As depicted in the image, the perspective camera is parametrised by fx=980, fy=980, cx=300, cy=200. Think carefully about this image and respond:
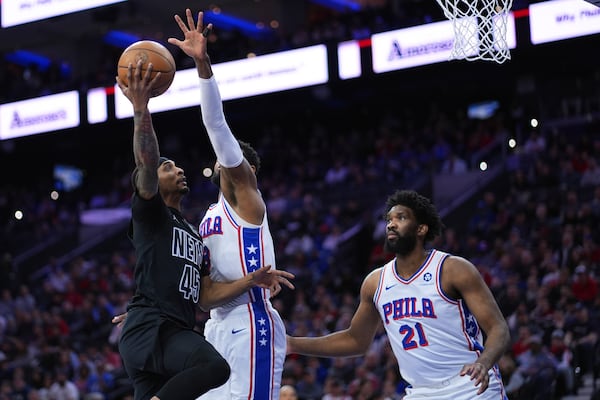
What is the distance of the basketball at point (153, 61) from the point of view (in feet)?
16.9

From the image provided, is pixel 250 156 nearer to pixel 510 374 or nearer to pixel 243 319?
pixel 243 319

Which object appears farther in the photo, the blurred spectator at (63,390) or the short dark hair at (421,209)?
the blurred spectator at (63,390)

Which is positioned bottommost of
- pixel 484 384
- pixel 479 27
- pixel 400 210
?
pixel 484 384

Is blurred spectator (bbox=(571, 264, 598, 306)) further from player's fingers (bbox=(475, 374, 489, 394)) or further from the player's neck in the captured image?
player's fingers (bbox=(475, 374, 489, 394))

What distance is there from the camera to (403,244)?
5820mm

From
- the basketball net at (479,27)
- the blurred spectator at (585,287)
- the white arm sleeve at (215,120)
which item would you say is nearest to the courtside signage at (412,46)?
the blurred spectator at (585,287)

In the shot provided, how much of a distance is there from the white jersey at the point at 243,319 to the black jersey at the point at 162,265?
10.9 inches

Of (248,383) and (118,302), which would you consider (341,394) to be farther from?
(118,302)

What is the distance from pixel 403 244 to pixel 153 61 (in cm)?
182

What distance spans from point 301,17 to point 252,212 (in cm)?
2025

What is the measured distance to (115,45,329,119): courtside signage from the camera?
16.8 meters

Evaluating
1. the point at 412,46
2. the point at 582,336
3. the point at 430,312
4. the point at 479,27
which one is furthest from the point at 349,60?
the point at 430,312

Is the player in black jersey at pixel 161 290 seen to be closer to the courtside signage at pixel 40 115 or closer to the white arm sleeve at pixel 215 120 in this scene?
the white arm sleeve at pixel 215 120

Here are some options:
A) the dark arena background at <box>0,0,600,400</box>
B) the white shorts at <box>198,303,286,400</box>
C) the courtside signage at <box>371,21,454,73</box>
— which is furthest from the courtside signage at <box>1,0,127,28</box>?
the white shorts at <box>198,303,286,400</box>
